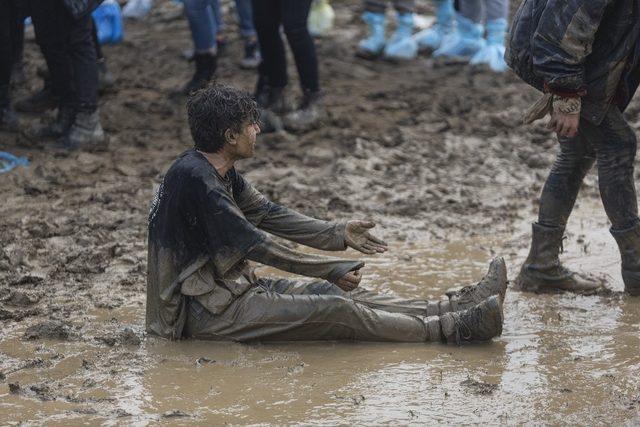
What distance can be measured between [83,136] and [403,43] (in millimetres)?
3788

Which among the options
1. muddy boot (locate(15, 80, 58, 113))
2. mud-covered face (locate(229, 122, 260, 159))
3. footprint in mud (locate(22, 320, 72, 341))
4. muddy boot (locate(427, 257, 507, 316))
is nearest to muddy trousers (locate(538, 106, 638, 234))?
muddy boot (locate(427, 257, 507, 316))

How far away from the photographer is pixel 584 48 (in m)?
4.95

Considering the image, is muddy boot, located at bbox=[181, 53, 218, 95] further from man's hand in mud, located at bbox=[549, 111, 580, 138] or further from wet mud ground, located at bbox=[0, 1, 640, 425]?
man's hand in mud, located at bbox=[549, 111, 580, 138]

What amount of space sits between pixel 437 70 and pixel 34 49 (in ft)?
12.5

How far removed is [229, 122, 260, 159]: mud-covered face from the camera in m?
4.77

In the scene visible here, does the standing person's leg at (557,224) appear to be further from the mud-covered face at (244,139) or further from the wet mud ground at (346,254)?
the mud-covered face at (244,139)

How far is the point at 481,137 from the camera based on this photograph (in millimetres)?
8383

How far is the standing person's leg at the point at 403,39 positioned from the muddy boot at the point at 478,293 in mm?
5640

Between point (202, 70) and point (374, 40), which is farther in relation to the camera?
point (374, 40)

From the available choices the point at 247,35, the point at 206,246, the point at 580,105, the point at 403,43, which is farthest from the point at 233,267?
the point at 403,43

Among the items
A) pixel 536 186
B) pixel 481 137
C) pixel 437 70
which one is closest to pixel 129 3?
pixel 437 70

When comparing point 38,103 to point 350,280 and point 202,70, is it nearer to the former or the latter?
point 202,70

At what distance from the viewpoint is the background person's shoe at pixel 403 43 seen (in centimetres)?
1050

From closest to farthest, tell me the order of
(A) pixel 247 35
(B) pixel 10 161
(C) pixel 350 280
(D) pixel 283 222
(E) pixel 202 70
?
(C) pixel 350 280
(D) pixel 283 222
(B) pixel 10 161
(E) pixel 202 70
(A) pixel 247 35
